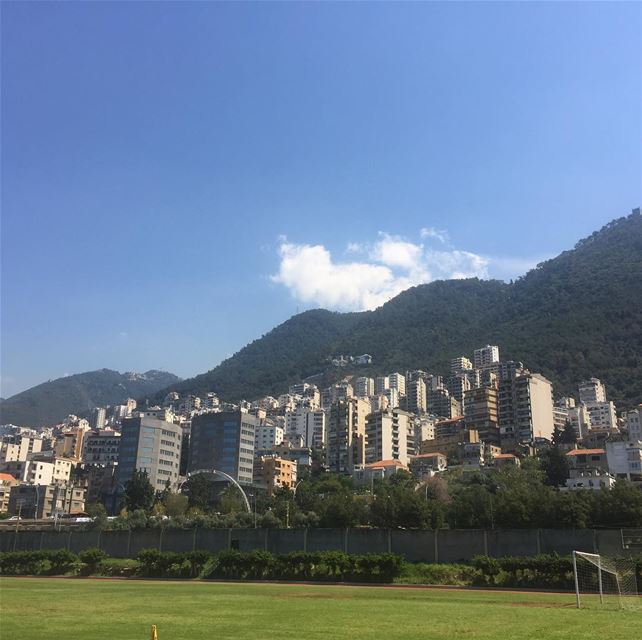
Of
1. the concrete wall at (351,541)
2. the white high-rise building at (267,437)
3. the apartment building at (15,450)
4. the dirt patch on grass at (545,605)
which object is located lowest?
the dirt patch on grass at (545,605)

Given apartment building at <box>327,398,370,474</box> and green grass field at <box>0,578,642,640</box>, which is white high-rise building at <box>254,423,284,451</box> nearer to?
apartment building at <box>327,398,370,474</box>

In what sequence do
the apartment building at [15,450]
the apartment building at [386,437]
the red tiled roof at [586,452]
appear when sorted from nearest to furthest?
the red tiled roof at [586,452], the apartment building at [386,437], the apartment building at [15,450]

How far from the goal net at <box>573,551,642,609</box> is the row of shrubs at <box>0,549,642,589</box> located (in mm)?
1325

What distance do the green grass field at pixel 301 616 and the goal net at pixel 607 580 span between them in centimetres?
167

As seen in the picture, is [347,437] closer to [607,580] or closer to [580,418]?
[580,418]

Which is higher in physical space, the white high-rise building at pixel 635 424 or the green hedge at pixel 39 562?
the white high-rise building at pixel 635 424

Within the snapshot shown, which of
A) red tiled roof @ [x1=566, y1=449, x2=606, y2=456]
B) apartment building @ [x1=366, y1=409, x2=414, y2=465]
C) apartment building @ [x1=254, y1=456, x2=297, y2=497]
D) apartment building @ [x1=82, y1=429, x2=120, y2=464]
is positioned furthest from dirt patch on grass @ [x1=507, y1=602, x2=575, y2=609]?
apartment building @ [x1=82, y1=429, x2=120, y2=464]

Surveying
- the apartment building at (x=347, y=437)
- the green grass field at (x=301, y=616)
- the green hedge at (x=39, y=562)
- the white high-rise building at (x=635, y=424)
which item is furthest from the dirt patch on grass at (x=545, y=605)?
the apartment building at (x=347, y=437)

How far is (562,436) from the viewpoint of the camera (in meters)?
148

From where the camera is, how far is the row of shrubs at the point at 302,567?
128ft

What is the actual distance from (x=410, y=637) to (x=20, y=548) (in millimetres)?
50025

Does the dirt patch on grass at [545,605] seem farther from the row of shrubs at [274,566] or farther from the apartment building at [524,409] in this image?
the apartment building at [524,409]

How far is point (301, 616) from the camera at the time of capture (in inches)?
909

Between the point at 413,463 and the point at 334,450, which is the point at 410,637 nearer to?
the point at 413,463
